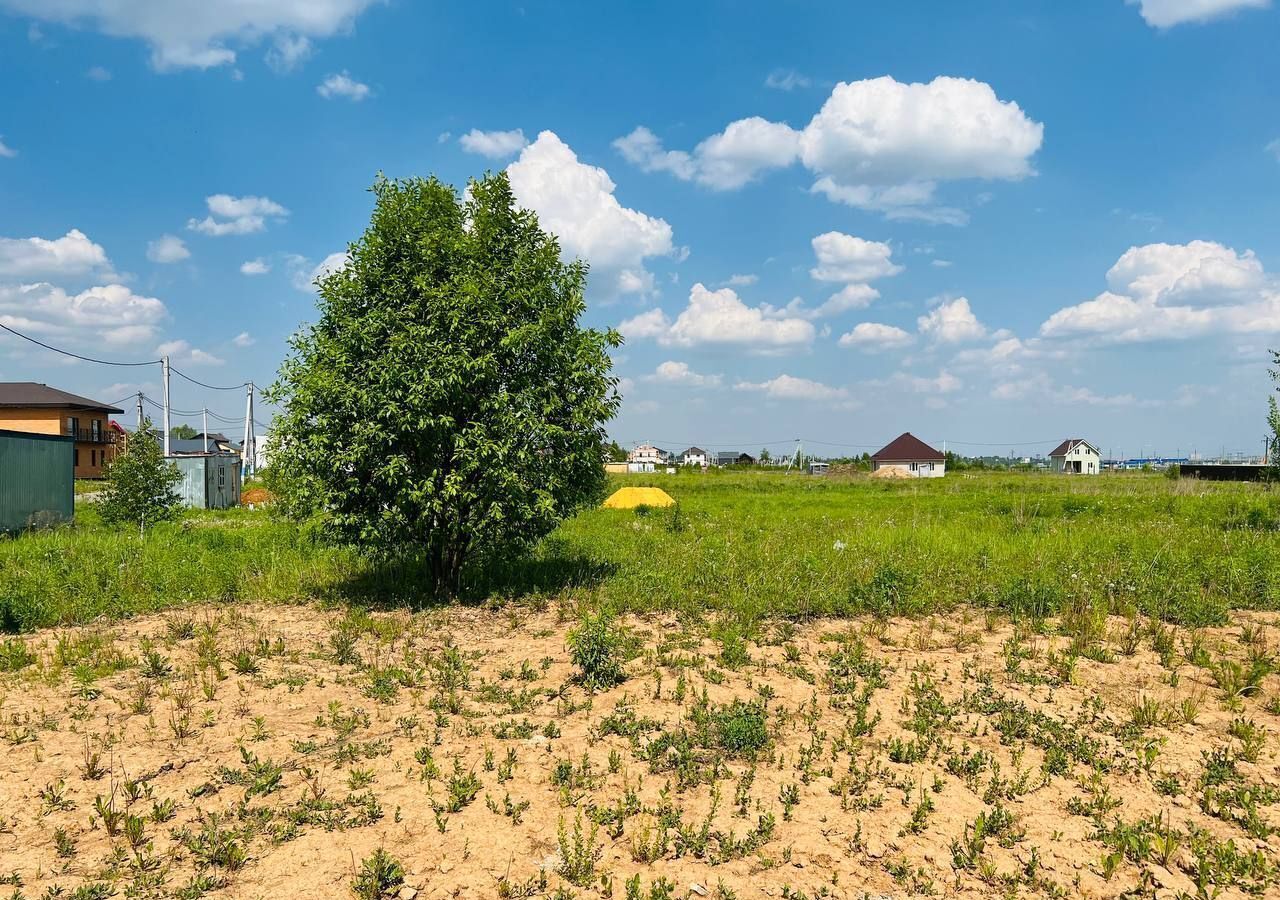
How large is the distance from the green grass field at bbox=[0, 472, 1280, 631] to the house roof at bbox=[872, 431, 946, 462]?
6494 cm

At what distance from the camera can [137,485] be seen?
17.9 metres

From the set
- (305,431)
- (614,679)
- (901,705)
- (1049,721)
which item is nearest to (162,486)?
(305,431)

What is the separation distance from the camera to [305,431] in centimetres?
964

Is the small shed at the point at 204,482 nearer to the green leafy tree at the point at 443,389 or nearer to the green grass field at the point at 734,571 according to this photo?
the green grass field at the point at 734,571

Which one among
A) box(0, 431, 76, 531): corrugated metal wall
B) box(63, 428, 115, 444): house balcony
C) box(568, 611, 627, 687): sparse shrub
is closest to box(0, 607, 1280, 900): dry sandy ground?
box(568, 611, 627, 687): sparse shrub

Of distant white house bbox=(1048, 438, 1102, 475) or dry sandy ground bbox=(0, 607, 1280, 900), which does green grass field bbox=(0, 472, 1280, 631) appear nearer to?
dry sandy ground bbox=(0, 607, 1280, 900)

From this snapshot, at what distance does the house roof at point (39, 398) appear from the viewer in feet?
171

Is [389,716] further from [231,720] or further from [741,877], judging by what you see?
[741,877]

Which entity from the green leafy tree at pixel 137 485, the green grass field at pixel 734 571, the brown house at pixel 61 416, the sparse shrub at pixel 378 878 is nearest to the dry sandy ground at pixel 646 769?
the sparse shrub at pixel 378 878

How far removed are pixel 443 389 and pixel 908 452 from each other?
265 ft

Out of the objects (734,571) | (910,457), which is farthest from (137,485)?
(910,457)

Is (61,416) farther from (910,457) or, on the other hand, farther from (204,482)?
(910,457)

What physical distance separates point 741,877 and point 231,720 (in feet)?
15.2

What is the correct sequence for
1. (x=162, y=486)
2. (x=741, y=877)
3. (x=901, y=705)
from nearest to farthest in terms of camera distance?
(x=741, y=877) < (x=901, y=705) < (x=162, y=486)
